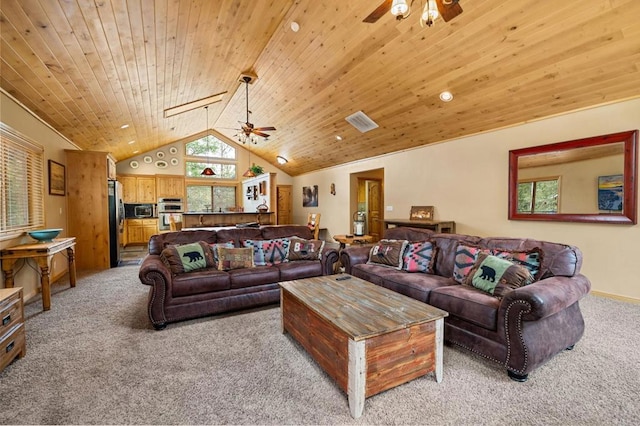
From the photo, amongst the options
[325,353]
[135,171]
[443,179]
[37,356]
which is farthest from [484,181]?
[135,171]

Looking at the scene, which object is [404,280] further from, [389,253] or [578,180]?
[578,180]

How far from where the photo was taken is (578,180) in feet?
12.2

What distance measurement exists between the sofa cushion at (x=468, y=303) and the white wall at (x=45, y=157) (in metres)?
4.57

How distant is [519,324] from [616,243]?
9.23ft

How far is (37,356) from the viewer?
2.26 m

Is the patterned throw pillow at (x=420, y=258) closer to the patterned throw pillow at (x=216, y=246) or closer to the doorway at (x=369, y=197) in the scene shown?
the patterned throw pillow at (x=216, y=246)

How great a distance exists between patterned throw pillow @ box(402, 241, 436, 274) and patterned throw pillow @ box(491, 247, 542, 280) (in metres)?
0.72

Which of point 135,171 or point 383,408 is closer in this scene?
point 383,408

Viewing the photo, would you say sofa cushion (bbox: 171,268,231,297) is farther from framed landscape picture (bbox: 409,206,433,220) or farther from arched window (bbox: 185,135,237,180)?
arched window (bbox: 185,135,237,180)

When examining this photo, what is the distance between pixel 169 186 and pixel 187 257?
6982 mm

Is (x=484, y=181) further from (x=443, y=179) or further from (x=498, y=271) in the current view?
(x=498, y=271)

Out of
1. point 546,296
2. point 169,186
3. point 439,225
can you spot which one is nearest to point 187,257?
point 546,296

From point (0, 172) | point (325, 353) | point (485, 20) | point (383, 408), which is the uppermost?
point (485, 20)

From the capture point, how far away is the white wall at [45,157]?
3.24 m
